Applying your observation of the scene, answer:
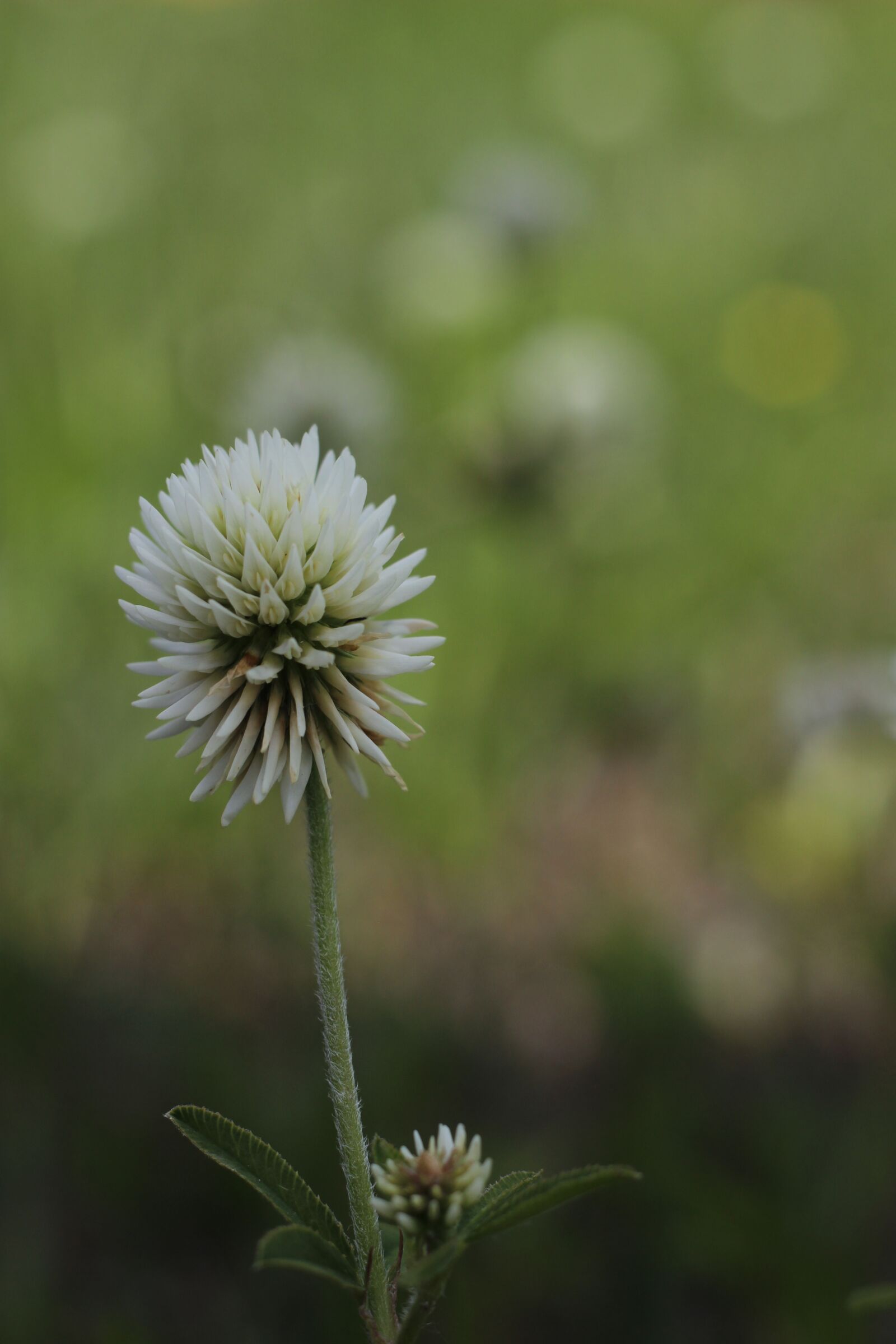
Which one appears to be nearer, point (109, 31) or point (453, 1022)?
point (453, 1022)

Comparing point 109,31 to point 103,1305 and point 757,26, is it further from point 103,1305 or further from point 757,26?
point 103,1305

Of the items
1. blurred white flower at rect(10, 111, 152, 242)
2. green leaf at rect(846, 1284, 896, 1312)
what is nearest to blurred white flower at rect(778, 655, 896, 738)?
green leaf at rect(846, 1284, 896, 1312)

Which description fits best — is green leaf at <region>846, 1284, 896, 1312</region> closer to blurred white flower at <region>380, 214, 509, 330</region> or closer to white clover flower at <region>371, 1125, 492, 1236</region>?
white clover flower at <region>371, 1125, 492, 1236</region>

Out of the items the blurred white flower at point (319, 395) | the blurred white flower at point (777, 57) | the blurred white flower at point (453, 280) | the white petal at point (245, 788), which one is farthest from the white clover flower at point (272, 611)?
the blurred white flower at point (777, 57)

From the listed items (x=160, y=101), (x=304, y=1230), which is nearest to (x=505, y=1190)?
(x=304, y=1230)

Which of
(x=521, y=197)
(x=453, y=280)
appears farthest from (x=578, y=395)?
(x=521, y=197)

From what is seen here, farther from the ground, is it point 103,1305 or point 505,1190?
point 505,1190
